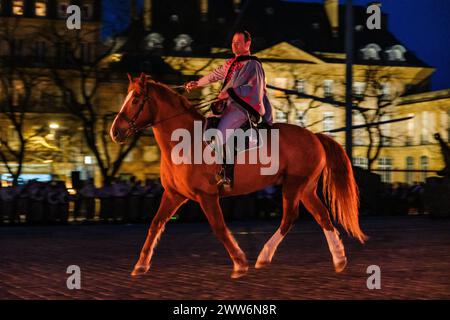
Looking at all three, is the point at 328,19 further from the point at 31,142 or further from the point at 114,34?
the point at 114,34

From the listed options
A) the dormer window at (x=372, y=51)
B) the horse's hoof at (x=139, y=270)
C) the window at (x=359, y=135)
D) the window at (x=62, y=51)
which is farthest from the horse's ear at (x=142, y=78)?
the dormer window at (x=372, y=51)

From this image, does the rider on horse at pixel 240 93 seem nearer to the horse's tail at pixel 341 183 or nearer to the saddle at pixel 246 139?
the saddle at pixel 246 139

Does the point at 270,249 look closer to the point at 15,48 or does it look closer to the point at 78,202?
the point at 78,202

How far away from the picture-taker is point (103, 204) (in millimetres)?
28703

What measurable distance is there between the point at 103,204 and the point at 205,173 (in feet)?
57.8

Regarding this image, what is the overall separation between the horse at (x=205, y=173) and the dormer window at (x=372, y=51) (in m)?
71.7

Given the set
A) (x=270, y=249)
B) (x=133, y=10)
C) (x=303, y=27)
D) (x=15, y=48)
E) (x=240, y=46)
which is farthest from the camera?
(x=303, y=27)

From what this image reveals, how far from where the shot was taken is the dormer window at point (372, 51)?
273 feet

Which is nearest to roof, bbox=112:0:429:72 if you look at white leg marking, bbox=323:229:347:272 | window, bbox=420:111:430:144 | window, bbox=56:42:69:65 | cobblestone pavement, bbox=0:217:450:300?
window, bbox=420:111:430:144

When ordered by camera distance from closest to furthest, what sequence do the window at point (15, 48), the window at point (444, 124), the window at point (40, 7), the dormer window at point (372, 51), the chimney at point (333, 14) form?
1. the window at point (15, 48)
2. the window at point (444, 124)
3. the window at point (40, 7)
4. the dormer window at point (372, 51)
5. the chimney at point (333, 14)

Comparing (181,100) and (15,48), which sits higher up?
(15,48)

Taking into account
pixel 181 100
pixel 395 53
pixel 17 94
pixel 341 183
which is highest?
pixel 395 53

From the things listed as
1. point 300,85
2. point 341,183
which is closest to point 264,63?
point 300,85

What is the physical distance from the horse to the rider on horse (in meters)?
0.31
